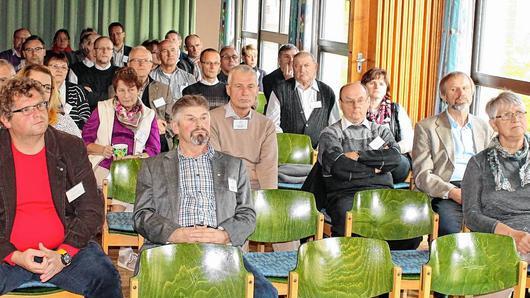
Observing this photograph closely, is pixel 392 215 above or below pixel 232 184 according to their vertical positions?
below

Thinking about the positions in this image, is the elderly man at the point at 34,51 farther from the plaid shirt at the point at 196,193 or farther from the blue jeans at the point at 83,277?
the blue jeans at the point at 83,277

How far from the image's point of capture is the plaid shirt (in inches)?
165

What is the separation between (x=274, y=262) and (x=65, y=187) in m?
1.04

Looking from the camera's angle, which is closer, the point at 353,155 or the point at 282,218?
the point at 282,218

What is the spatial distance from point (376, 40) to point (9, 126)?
4761 mm

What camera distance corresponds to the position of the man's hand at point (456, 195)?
538 cm

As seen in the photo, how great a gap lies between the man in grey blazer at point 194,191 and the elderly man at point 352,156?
1193 millimetres

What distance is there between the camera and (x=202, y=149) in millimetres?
4273

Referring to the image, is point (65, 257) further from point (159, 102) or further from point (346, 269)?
point (159, 102)

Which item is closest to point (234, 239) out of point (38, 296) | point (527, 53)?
point (38, 296)

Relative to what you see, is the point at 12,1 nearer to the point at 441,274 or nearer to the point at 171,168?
the point at 171,168

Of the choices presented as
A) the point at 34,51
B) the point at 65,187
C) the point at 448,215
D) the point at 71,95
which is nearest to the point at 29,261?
the point at 65,187

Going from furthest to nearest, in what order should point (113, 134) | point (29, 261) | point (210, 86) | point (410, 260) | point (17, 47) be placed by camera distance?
1. point (17, 47)
2. point (210, 86)
3. point (113, 134)
4. point (410, 260)
5. point (29, 261)

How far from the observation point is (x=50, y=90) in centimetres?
484
